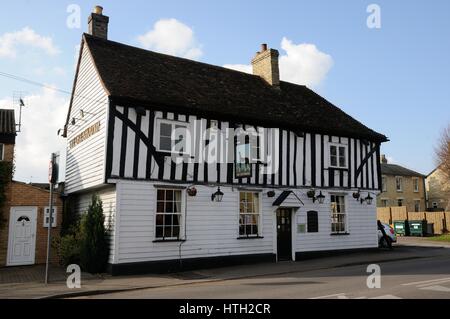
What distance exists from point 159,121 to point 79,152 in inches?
176

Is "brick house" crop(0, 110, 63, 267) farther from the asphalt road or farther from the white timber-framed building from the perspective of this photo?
the asphalt road

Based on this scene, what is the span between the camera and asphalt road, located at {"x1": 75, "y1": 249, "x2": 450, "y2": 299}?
9.02 metres

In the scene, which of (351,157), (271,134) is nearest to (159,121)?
(271,134)

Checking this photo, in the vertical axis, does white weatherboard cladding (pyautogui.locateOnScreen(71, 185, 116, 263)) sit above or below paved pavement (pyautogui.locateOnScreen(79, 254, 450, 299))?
above

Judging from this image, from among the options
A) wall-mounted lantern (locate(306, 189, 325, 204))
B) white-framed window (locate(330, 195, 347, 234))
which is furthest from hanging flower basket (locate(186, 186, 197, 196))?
white-framed window (locate(330, 195, 347, 234))

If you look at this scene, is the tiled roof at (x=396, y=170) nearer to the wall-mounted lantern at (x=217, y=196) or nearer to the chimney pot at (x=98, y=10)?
the wall-mounted lantern at (x=217, y=196)

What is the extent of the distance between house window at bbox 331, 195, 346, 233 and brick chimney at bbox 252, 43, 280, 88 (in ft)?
21.8

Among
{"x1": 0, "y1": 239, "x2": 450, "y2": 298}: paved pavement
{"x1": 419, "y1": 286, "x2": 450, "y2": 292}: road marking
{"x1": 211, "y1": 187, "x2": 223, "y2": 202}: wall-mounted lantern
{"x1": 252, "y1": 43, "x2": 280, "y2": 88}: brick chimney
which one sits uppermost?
{"x1": 252, "y1": 43, "x2": 280, "y2": 88}: brick chimney

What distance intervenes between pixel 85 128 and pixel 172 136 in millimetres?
4102

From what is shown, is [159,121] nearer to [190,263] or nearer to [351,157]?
[190,263]

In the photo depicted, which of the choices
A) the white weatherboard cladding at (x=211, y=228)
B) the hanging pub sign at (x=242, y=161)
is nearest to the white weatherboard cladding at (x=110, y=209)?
the white weatherboard cladding at (x=211, y=228)

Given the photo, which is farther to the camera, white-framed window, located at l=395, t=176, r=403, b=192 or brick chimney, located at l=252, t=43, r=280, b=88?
white-framed window, located at l=395, t=176, r=403, b=192

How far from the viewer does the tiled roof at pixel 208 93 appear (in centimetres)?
1495

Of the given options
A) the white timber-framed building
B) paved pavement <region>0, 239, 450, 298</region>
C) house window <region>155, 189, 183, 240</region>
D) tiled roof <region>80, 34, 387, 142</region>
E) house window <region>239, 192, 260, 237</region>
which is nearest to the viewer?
paved pavement <region>0, 239, 450, 298</region>
